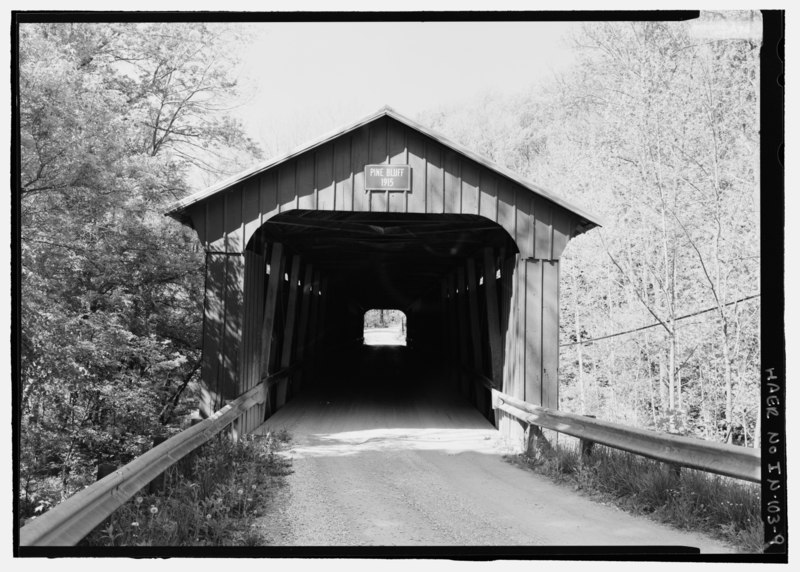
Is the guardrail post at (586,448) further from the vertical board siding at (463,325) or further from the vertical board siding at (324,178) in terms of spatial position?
the vertical board siding at (463,325)

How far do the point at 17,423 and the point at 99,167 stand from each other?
682 centimetres

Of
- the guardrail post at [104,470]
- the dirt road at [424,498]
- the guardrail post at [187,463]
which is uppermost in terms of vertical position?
the guardrail post at [104,470]

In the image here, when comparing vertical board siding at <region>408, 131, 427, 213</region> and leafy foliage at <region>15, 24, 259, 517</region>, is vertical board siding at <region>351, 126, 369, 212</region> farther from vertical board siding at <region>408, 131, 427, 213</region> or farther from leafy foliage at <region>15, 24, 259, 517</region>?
leafy foliage at <region>15, 24, 259, 517</region>

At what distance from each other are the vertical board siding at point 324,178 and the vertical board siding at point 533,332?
2414 millimetres

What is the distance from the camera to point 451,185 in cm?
736

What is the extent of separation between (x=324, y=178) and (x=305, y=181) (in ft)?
0.71

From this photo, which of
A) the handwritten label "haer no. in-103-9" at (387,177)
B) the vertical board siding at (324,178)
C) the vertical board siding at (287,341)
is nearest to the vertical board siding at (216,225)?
the vertical board siding at (324,178)

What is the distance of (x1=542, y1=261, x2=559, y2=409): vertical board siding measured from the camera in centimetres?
745

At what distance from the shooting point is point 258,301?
27.2ft

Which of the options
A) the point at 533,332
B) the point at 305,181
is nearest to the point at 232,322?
the point at 305,181

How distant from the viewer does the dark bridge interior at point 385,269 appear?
9.16 metres

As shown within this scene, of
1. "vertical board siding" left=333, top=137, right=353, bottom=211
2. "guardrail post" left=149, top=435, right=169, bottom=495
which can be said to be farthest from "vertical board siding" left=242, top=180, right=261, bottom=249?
"guardrail post" left=149, top=435, right=169, bottom=495

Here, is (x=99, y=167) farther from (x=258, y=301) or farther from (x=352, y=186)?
(x=352, y=186)
